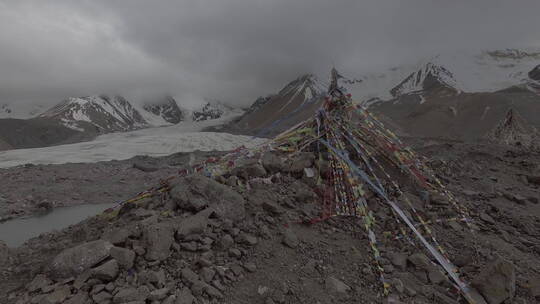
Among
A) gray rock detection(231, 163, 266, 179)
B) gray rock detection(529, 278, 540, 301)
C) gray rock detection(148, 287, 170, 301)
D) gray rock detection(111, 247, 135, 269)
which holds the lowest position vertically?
gray rock detection(529, 278, 540, 301)

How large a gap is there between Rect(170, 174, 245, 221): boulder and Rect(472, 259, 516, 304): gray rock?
130 inches

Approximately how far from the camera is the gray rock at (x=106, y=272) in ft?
11.0

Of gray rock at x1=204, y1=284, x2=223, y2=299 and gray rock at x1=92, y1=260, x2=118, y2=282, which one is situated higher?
gray rock at x1=92, y1=260, x2=118, y2=282

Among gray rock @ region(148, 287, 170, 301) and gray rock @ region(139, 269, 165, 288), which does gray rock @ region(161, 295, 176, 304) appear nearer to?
gray rock @ region(148, 287, 170, 301)

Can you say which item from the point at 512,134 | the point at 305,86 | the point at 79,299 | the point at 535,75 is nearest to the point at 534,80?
the point at 535,75

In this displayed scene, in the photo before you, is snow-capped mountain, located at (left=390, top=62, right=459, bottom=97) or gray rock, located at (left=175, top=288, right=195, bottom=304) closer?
gray rock, located at (left=175, top=288, right=195, bottom=304)

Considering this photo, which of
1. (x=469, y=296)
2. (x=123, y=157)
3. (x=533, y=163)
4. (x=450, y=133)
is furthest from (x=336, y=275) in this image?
(x=450, y=133)

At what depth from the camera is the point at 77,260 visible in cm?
351

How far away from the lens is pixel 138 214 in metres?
4.63

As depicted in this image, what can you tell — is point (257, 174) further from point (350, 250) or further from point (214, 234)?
point (350, 250)

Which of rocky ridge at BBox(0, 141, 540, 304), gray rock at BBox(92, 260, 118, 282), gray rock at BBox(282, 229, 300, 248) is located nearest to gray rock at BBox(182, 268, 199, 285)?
rocky ridge at BBox(0, 141, 540, 304)

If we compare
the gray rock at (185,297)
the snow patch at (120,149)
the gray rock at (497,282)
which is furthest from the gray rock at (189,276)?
the snow patch at (120,149)

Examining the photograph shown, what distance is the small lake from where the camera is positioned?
11.6m

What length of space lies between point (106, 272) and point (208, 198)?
67.9 inches
